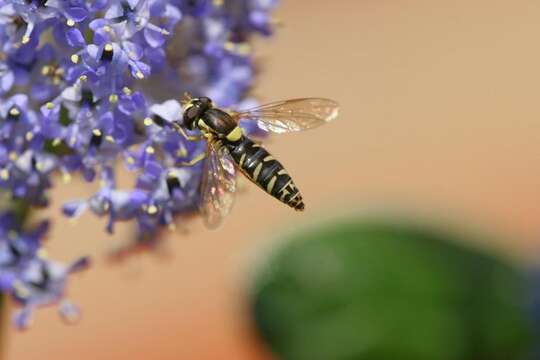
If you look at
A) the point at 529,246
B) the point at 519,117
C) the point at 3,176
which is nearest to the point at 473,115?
the point at 519,117

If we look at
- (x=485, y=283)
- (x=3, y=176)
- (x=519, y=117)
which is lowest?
(x=3, y=176)

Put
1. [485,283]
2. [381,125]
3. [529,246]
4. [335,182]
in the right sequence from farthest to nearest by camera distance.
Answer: [381,125] < [335,182] < [529,246] < [485,283]

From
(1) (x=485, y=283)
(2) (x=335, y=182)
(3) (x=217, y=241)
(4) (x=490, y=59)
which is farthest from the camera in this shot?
(4) (x=490, y=59)

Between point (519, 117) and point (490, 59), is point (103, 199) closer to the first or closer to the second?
point (519, 117)

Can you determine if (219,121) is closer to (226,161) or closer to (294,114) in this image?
(226,161)

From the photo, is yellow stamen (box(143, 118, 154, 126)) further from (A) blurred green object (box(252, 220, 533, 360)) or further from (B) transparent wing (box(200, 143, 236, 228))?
(A) blurred green object (box(252, 220, 533, 360))

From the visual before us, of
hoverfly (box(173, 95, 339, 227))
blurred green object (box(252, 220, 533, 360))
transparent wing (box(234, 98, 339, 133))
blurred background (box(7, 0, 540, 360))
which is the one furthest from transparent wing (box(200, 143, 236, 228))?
blurred green object (box(252, 220, 533, 360))

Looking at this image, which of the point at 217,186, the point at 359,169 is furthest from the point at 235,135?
the point at 359,169
